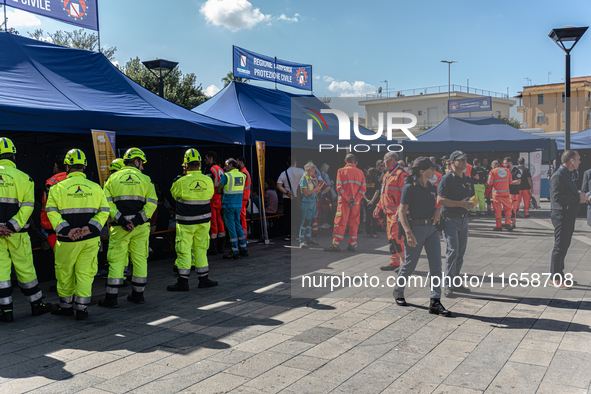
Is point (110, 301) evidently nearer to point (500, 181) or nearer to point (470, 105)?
point (500, 181)

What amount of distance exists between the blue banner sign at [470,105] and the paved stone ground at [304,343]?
42.9 m

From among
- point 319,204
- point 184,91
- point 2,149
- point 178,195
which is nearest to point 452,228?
point 178,195

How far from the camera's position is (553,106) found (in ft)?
230

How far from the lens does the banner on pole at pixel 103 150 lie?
704 centimetres

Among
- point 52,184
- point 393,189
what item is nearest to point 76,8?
point 52,184

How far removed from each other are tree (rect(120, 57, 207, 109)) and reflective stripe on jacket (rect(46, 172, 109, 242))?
26117mm

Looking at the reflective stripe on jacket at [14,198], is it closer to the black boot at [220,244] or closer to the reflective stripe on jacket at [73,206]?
the reflective stripe on jacket at [73,206]

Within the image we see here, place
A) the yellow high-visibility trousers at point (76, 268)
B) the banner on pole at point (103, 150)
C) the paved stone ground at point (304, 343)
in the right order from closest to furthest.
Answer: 1. the paved stone ground at point (304, 343)
2. the yellow high-visibility trousers at point (76, 268)
3. the banner on pole at point (103, 150)

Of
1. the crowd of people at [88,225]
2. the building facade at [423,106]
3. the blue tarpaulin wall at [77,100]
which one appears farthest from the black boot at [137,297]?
the building facade at [423,106]

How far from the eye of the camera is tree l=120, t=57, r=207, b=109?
3066 cm

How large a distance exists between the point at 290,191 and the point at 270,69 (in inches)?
203

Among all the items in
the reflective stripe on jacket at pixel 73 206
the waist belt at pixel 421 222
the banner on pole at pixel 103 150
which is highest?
the banner on pole at pixel 103 150

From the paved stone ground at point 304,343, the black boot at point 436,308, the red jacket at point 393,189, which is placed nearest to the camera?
the paved stone ground at point 304,343

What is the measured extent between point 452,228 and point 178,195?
3744mm
